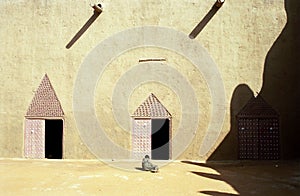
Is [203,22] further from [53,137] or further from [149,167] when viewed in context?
[53,137]

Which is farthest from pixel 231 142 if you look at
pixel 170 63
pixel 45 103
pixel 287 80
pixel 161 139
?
pixel 45 103

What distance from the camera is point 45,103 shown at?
46.3 feet

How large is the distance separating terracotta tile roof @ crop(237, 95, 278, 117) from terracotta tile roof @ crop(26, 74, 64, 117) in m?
6.96

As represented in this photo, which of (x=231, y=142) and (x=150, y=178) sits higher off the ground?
(x=231, y=142)

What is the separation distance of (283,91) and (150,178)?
21.9 feet

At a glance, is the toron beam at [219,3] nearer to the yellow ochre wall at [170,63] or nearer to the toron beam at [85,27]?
the yellow ochre wall at [170,63]

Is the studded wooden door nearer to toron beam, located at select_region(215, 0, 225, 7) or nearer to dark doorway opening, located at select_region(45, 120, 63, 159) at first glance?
dark doorway opening, located at select_region(45, 120, 63, 159)

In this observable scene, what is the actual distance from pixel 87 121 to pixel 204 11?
19.8ft

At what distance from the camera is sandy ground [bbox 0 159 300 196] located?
322 inches

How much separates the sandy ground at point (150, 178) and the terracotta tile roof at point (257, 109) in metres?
1.76

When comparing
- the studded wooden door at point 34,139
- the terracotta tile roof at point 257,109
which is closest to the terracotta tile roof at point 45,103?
the studded wooden door at point 34,139

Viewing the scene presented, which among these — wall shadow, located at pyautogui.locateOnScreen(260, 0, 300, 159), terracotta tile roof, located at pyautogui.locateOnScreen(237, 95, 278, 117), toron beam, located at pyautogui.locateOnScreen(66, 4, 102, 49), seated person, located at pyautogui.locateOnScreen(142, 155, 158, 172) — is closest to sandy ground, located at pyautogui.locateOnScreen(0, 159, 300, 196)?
seated person, located at pyautogui.locateOnScreen(142, 155, 158, 172)

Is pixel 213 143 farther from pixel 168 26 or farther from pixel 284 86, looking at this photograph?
pixel 168 26

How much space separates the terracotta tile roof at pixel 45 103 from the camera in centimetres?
1405
